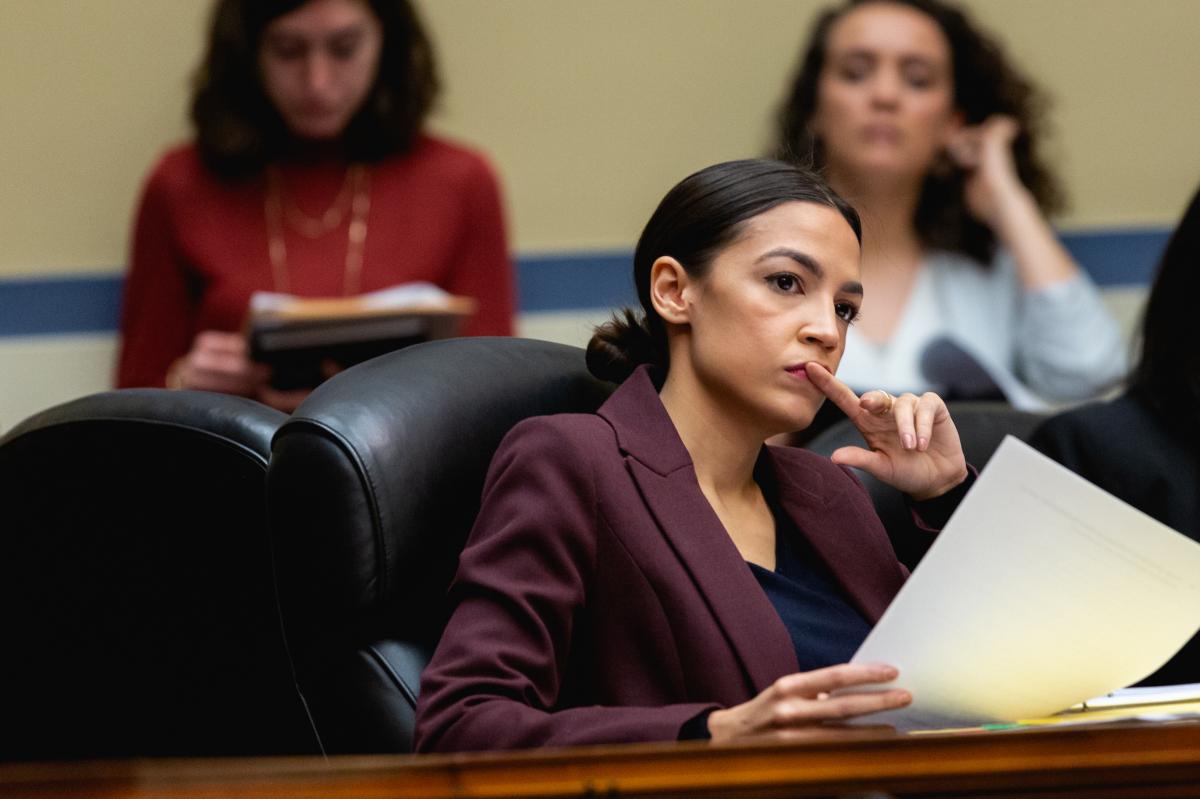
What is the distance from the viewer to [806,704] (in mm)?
1078

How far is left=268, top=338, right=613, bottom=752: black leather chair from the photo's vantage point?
136 cm

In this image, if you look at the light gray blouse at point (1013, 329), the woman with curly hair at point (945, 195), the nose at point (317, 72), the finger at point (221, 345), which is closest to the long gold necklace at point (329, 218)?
the nose at point (317, 72)

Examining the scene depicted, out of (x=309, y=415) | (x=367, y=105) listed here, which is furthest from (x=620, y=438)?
(x=367, y=105)

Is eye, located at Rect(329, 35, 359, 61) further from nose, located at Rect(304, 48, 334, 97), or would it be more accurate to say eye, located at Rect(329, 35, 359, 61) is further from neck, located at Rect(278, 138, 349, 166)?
neck, located at Rect(278, 138, 349, 166)

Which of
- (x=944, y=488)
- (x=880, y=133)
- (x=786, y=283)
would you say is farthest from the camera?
(x=880, y=133)

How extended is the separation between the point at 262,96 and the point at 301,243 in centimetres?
26

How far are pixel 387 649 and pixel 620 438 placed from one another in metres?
0.27

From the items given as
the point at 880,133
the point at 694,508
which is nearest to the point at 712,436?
the point at 694,508

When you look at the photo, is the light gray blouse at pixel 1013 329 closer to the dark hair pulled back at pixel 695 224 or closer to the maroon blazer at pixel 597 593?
the dark hair pulled back at pixel 695 224

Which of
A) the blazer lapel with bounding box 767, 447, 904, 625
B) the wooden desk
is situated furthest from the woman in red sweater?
the wooden desk

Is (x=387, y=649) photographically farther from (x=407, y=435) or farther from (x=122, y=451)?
(x=122, y=451)

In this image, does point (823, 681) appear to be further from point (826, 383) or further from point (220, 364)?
point (220, 364)

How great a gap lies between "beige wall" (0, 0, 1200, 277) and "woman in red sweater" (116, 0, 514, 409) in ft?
1.22

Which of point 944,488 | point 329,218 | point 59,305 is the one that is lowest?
point 59,305
